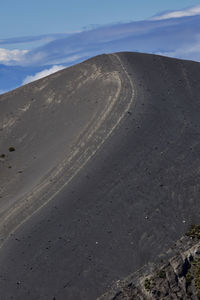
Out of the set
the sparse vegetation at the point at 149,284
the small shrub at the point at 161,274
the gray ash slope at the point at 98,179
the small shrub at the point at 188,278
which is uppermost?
the gray ash slope at the point at 98,179

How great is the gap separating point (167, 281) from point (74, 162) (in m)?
16.4

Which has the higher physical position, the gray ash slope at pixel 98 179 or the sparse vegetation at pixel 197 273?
the gray ash slope at pixel 98 179

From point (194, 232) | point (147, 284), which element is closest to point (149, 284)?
point (147, 284)

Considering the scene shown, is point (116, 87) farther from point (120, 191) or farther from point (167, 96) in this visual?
point (120, 191)

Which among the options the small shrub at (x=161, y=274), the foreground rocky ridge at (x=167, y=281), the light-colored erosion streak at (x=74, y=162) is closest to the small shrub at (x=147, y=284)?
the foreground rocky ridge at (x=167, y=281)

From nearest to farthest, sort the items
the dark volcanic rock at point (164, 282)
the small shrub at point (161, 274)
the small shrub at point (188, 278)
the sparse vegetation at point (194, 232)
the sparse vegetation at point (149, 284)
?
the dark volcanic rock at point (164, 282) → the sparse vegetation at point (149, 284) → the small shrub at point (188, 278) → the small shrub at point (161, 274) → the sparse vegetation at point (194, 232)

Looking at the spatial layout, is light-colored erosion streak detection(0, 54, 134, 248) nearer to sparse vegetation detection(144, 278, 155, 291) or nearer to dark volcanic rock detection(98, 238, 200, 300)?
dark volcanic rock detection(98, 238, 200, 300)

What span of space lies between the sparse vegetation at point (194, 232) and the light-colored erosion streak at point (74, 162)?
38.2 ft

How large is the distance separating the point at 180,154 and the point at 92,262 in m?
15.8

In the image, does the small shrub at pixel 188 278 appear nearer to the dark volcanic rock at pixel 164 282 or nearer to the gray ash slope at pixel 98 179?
the dark volcanic rock at pixel 164 282

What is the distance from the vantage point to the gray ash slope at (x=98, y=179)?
3522cm

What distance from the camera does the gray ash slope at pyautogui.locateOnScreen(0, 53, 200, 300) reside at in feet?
116

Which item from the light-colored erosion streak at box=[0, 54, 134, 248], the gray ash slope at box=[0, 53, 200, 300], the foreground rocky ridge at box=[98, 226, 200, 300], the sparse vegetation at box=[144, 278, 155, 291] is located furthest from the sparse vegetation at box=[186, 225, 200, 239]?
the light-colored erosion streak at box=[0, 54, 134, 248]

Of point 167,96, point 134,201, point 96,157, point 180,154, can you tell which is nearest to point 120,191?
point 134,201
